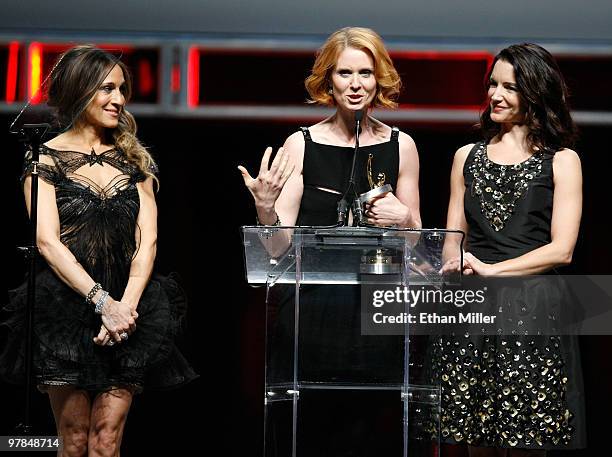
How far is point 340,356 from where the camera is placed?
2773 mm

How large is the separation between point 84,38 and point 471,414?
269 cm

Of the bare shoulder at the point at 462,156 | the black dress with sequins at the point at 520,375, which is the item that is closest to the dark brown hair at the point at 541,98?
the black dress with sequins at the point at 520,375

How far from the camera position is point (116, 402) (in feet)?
11.7

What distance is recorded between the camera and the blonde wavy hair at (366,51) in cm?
349

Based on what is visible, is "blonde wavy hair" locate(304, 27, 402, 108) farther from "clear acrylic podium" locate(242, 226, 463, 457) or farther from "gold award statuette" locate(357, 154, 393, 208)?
"clear acrylic podium" locate(242, 226, 463, 457)

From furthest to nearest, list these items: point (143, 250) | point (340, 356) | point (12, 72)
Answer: point (12, 72) → point (143, 250) → point (340, 356)

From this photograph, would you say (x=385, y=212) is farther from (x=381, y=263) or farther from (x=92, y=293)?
(x=92, y=293)

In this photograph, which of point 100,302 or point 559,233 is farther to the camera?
point 100,302

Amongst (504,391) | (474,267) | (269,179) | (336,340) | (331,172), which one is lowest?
(504,391)

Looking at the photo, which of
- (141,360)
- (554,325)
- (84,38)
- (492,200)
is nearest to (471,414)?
(554,325)

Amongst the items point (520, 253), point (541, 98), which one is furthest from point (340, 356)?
point (541, 98)

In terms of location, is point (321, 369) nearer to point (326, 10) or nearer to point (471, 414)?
point (471, 414)

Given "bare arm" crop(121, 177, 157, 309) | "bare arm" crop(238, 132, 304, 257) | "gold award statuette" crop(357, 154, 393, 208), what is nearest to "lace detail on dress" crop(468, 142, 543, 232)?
"gold award statuette" crop(357, 154, 393, 208)

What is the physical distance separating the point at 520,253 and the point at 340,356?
0.85m
